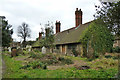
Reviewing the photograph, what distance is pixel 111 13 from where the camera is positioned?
19.5ft

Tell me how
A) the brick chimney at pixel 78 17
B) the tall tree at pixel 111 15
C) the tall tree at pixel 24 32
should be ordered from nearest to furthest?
the tall tree at pixel 111 15 → the brick chimney at pixel 78 17 → the tall tree at pixel 24 32

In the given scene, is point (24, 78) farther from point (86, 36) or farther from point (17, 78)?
point (86, 36)

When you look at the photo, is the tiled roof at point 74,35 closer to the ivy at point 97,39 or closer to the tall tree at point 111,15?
the ivy at point 97,39

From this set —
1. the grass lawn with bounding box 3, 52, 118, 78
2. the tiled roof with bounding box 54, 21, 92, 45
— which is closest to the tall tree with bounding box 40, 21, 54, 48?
the tiled roof with bounding box 54, 21, 92, 45

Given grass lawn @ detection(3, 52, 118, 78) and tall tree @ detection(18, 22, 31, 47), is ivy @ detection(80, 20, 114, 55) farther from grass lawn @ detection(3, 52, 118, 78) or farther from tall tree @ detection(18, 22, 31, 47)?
tall tree @ detection(18, 22, 31, 47)

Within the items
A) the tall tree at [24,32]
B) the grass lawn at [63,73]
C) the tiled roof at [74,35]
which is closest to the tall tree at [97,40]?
the tiled roof at [74,35]

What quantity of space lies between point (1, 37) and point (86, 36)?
68.9 ft

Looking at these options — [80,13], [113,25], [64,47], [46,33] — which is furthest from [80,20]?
[113,25]

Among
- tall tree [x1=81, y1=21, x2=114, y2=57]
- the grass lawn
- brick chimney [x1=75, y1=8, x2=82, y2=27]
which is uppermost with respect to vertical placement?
brick chimney [x1=75, y1=8, x2=82, y2=27]

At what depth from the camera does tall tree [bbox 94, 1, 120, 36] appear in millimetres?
5830

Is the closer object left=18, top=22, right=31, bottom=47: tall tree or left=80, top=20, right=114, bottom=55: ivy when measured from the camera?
left=80, top=20, right=114, bottom=55: ivy

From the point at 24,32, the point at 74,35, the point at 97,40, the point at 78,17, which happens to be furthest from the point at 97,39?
the point at 24,32

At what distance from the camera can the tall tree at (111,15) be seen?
583 centimetres

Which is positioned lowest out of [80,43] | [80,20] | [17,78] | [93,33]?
[17,78]
